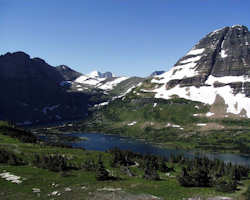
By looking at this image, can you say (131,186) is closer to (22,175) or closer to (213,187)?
(213,187)

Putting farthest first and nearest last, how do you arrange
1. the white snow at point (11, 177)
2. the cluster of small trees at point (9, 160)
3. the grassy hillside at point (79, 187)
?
the cluster of small trees at point (9, 160)
the white snow at point (11, 177)
the grassy hillside at point (79, 187)

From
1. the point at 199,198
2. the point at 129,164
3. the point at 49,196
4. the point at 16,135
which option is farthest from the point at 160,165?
the point at 16,135

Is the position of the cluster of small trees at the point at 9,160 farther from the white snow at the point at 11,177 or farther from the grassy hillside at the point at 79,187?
the white snow at the point at 11,177

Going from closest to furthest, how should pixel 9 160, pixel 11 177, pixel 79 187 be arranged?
pixel 79 187 → pixel 11 177 → pixel 9 160

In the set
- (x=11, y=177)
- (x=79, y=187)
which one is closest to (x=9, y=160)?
(x=11, y=177)

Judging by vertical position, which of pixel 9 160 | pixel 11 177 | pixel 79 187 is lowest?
pixel 79 187

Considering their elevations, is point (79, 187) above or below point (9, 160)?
below

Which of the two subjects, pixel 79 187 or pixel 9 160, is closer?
pixel 79 187

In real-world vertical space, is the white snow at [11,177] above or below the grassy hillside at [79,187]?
above

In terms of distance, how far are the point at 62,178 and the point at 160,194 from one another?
26175mm

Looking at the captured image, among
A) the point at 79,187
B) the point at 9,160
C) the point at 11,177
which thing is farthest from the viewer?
the point at 9,160

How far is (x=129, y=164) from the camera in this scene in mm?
103375

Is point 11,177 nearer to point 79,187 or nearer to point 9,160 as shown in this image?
point 9,160

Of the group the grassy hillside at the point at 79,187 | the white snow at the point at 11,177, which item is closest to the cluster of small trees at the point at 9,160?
the grassy hillside at the point at 79,187
